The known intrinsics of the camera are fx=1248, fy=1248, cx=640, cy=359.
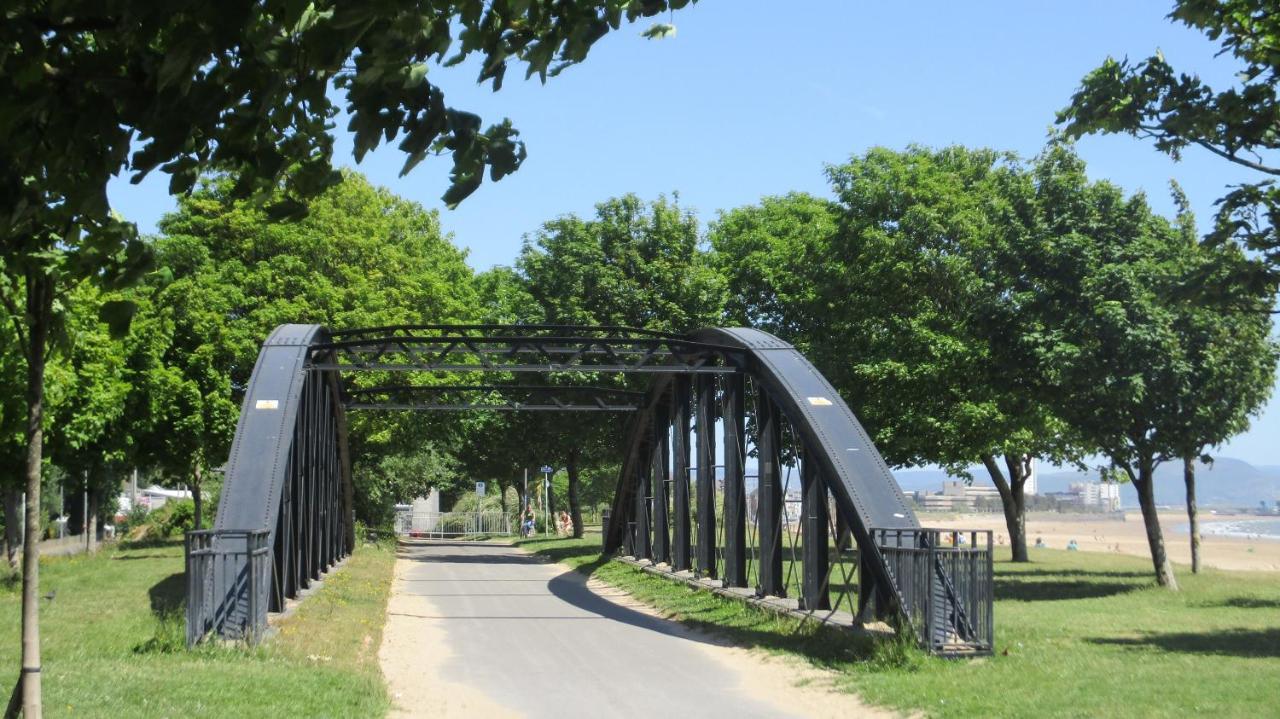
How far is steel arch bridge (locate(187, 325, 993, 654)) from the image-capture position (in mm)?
13328

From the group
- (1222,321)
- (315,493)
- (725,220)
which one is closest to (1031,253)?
(1222,321)

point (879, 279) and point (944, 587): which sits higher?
point (879, 279)

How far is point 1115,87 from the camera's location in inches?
504

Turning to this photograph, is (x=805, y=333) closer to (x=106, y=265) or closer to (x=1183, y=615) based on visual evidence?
(x=1183, y=615)

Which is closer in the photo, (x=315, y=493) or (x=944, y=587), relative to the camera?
(x=944, y=587)

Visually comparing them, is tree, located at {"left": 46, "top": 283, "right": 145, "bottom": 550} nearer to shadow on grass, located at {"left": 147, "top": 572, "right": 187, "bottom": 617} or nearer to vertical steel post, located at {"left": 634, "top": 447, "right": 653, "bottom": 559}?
shadow on grass, located at {"left": 147, "top": 572, "right": 187, "bottom": 617}

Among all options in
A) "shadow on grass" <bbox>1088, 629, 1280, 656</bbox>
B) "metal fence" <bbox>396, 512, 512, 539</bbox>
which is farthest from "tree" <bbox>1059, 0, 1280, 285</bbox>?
"metal fence" <bbox>396, 512, 512, 539</bbox>

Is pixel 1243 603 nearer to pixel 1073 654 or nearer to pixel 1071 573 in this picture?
pixel 1071 573

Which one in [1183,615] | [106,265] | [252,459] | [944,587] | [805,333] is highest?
[805,333]

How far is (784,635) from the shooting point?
15.1 meters

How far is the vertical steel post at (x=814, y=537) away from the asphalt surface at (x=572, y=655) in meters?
1.56

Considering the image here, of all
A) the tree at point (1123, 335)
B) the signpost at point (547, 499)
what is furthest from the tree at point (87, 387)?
the signpost at point (547, 499)

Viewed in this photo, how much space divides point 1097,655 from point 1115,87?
580cm

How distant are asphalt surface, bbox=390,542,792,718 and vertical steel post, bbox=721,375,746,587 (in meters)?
1.78
